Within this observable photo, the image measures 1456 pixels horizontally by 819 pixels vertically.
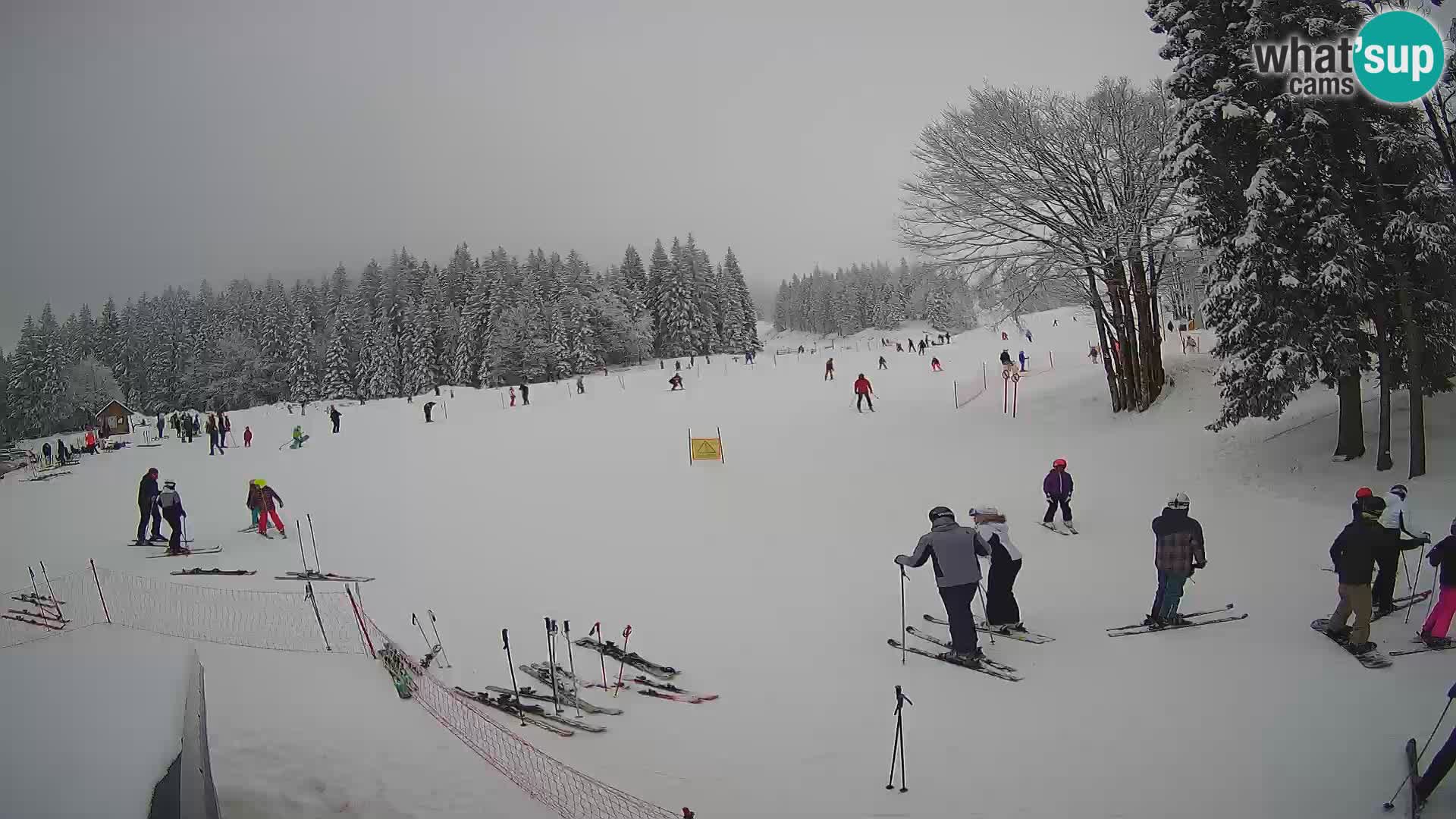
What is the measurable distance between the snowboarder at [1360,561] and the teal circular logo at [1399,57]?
32.5 feet

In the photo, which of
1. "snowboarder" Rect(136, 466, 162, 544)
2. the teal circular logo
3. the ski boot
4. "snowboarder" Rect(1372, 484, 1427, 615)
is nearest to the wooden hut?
"snowboarder" Rect(136, 466, 162, 544)

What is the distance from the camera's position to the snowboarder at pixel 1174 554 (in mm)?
8305

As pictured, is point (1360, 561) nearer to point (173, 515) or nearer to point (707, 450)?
point (707, 450)

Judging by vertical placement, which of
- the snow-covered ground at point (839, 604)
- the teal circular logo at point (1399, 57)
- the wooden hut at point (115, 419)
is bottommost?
the snow-covered ground at point (839, 604)

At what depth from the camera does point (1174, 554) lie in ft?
27.6

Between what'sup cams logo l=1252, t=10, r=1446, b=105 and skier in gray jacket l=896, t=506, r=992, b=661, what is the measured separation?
12.0 m

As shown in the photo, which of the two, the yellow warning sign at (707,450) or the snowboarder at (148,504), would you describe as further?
the yellow warning sign at (707,450)

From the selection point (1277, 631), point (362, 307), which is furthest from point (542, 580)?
point (362, 307)

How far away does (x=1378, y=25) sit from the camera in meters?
12.5

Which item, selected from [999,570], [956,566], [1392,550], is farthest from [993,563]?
[1392,550]

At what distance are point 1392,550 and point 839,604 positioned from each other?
21.9 ft

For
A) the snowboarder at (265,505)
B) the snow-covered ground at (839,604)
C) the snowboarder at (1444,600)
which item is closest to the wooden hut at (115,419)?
the snow-covered ground at (839,604)

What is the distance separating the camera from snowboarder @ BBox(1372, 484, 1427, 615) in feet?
24.4

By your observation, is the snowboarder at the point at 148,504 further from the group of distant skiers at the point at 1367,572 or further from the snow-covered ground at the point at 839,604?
the group of distant skiers at the point at 1367,572
